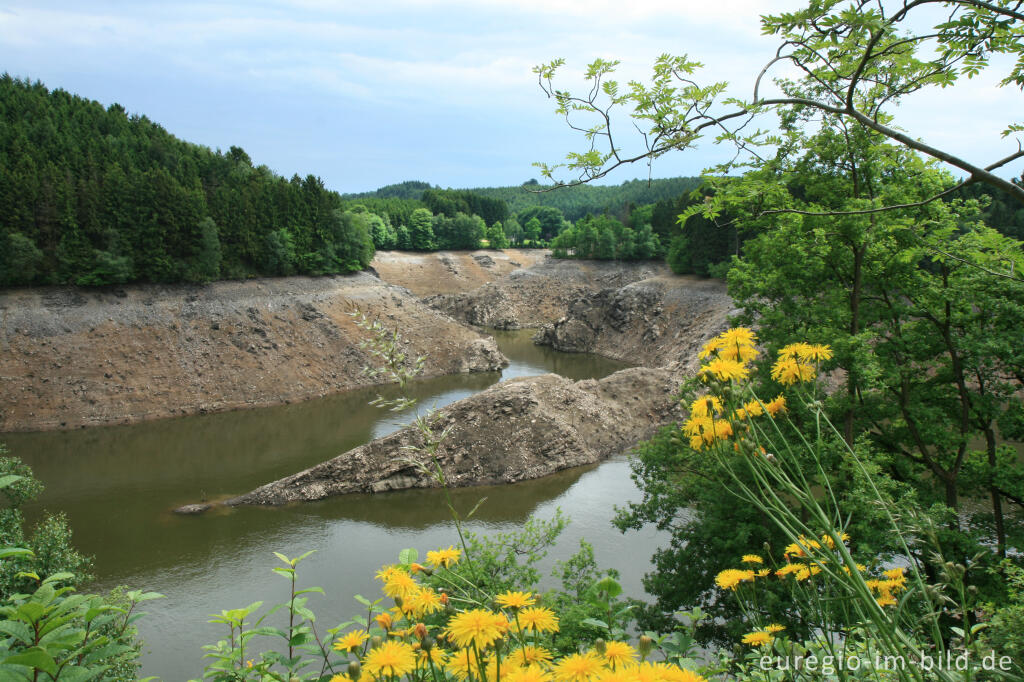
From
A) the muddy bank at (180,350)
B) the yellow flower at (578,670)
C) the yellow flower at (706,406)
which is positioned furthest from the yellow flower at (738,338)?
the muddy bank at (180,350)

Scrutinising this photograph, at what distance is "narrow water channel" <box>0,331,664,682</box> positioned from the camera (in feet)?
Answer: 50.1

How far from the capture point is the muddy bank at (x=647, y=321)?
Answer: 42844mm

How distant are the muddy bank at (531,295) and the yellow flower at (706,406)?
60941 mm

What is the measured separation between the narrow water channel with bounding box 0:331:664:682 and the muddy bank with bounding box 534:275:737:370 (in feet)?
68.4

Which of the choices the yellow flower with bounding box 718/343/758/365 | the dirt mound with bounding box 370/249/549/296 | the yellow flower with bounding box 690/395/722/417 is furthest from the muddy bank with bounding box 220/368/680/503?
the dirt mound with bounding box 370/249/549/296

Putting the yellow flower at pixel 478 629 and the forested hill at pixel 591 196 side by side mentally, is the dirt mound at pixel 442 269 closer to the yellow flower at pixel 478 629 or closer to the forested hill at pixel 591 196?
the forested hill at pixel 591 196

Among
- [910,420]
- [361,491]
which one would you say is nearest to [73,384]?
[361,491]

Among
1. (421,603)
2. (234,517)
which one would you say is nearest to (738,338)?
(421,603)

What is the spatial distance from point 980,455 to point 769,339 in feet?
15.9

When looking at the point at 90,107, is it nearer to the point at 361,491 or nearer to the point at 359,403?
the point at 359,403

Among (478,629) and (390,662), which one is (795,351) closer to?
(478,629)

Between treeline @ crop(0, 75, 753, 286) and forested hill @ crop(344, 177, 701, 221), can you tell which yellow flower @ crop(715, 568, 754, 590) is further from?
forested hill @ crop(344, 177, 701, 221)

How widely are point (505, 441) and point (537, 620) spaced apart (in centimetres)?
2175

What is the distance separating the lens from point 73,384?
31.9 metres
